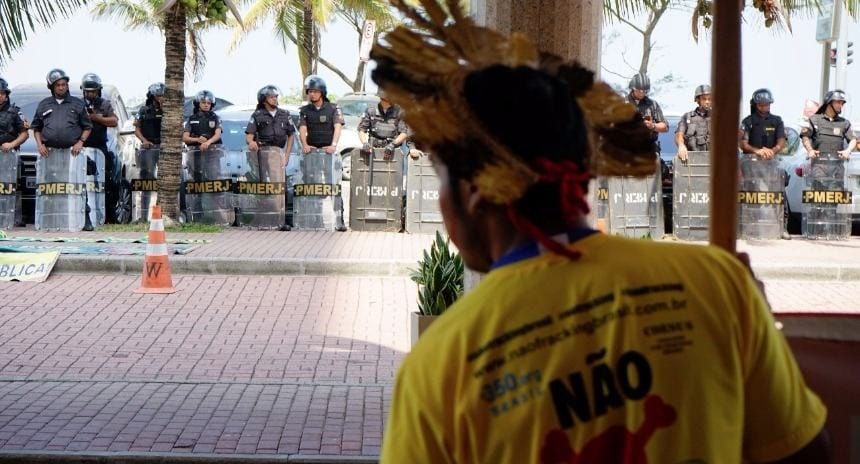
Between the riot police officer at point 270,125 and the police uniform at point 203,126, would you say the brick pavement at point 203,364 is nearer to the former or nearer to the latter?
the riot police officer at point 270,125

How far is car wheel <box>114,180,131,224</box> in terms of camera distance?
1980 cm

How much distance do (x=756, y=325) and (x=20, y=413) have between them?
19.9 feet

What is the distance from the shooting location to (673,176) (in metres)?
18.5

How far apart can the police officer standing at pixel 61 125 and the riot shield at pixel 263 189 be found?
246 cm

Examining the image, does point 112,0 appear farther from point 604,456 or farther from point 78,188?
point 604,456

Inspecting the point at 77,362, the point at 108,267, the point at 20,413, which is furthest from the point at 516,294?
the point at 108,267

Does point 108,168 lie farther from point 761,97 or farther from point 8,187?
point 761,97

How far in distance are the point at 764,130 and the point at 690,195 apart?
5.16ft

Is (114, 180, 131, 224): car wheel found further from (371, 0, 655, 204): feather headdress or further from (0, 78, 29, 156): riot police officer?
(371, 0, 655, 204): feather headdress

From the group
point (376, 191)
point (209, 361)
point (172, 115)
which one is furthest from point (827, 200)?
point (209, 361)

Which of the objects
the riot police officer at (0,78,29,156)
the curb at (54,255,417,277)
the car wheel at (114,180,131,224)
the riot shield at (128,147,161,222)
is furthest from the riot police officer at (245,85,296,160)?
the curb at (54,255,417,277)

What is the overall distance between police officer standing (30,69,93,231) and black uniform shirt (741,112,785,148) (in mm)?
9936

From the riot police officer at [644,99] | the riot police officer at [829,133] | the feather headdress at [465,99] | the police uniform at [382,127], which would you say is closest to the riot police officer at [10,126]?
the police uniform at [382,127]

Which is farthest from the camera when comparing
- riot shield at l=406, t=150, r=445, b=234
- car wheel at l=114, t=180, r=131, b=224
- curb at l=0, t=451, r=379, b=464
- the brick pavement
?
car wheel at l=114, t=180, r=131, b=224
